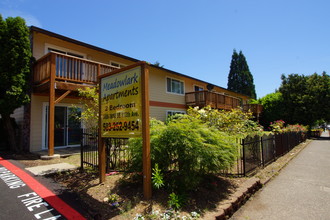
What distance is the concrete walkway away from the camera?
3.58 m

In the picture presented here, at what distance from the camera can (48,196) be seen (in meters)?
4.02

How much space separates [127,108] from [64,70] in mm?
6208

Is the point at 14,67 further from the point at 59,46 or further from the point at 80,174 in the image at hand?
the point at 80,174

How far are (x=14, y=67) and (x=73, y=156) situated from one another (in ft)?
14.3

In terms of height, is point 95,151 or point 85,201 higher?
point 95,151

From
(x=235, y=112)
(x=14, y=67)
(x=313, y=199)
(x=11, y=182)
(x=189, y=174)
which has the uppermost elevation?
(x=14, y=67)

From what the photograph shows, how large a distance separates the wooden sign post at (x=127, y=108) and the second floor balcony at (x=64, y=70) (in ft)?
15.2

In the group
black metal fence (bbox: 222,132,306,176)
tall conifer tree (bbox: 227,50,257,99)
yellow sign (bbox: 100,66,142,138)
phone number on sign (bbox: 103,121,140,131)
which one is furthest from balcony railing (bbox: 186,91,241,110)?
tall conifer tree (bbox: 227,50,257,99)

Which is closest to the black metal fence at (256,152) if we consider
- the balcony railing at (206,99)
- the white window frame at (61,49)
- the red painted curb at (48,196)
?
the red painted curb at (48,196)

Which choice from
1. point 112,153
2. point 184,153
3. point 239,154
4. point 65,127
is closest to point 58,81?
point 65,127

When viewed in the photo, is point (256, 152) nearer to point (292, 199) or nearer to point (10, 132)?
point (292, 199)

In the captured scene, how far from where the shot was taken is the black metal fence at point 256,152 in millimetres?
5582

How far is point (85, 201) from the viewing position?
3.83 m

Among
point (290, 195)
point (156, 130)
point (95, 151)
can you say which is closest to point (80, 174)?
point (95, 151)
